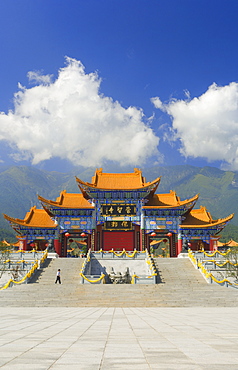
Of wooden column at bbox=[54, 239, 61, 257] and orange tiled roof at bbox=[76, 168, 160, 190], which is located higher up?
orange tiled roof at bbox=[76, 168, 160, 190]

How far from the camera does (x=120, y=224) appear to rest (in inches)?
1353

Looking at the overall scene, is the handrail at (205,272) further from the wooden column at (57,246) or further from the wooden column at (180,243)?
the wooden column at (57,246)

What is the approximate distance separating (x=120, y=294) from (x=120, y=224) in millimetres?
15769

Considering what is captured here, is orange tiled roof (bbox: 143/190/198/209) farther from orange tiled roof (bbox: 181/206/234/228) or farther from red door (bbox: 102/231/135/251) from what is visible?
red door (bbox: 102/231/135/251)

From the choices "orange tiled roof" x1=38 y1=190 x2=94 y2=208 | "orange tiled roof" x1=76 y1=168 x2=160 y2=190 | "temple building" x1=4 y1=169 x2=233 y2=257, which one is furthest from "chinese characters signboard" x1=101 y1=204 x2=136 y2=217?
"orange tiled roof" x1=76 y1=168 x2=160 y2=190

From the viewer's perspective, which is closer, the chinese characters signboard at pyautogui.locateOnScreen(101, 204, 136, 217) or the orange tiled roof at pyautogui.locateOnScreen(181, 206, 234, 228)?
the orange tiled roof at pyautogui.locateOnScreen(181, 206, 234, 228)

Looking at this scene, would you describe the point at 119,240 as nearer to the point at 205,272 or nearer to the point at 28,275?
the point at 205,272

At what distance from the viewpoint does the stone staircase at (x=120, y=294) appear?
17375 millimetres

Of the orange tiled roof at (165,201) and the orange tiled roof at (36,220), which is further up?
the orange tiled roof at (165,201)

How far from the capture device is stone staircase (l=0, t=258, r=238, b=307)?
1738 centimetres

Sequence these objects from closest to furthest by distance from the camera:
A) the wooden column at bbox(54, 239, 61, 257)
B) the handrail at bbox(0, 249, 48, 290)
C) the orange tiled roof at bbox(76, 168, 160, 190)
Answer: the handrail at bbox(0, 249, 48, 290), the wooden column at bbox(54, 239, 61, 257), the orange tiled roof at bbox(76, 168, 160, 190)

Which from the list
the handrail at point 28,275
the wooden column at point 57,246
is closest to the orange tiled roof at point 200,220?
the wooden column at point 57,246

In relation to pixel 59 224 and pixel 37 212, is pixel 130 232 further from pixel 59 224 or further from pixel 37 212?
pixel 37 212

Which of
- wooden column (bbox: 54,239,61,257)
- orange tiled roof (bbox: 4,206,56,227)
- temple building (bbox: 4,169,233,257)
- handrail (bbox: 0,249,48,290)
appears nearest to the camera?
handrail (bbox: 0,249,48,290)
